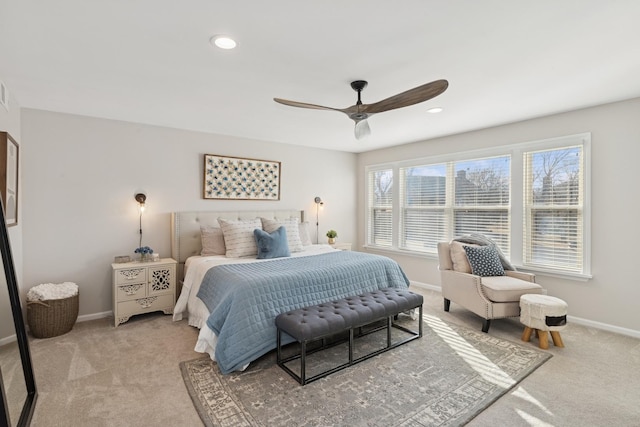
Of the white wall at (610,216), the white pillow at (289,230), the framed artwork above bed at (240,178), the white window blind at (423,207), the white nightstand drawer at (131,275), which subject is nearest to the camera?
the white wall at (610,216)

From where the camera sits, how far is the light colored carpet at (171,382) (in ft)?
6.63

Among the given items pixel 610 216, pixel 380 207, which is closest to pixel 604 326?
pixel 610 216

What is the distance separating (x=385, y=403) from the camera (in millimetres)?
2176

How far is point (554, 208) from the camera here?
12.5 feet

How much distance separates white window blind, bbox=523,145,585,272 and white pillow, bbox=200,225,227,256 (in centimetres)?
380

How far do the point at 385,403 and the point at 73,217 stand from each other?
373 centimetres

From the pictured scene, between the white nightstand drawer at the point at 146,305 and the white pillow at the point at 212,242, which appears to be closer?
the white nightstand drawer at the point at 146,305

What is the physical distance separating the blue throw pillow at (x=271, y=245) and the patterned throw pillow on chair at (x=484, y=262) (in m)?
2.18

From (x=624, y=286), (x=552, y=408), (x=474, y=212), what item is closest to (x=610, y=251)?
(x=624, y=286)

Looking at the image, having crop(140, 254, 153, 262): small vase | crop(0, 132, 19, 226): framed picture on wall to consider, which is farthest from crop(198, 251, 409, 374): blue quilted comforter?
crop(0, 132, 19, 226): framed picture on wall

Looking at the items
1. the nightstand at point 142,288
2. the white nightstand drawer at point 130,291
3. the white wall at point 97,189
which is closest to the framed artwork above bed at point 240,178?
the white wall at point 97,189

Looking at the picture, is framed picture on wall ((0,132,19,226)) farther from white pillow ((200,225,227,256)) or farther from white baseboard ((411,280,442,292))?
white baseboard ((411,280,442,292))

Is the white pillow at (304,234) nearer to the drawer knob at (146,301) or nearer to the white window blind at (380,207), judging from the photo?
the white window blind at (380,207)

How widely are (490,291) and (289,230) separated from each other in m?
2.52
